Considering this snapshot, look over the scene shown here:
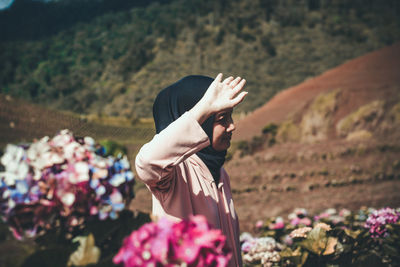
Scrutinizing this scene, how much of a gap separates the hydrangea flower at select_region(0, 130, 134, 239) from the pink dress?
0.55 feet

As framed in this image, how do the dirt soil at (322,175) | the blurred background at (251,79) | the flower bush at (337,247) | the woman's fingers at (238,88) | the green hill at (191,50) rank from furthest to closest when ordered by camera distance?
the green hill at (191,50)
the blurred background at (251,79)
the dirt soil at (322,175)
the flower bush at (337,247)
the woman's fingers at (238,88)

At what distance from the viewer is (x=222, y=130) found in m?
1.44

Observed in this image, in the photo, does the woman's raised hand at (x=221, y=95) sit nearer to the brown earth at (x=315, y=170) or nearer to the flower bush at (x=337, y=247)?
the flower bush at (x=337, y=247)

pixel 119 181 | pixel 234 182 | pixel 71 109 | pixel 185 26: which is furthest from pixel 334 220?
pixel 185 26

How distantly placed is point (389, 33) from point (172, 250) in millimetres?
42015

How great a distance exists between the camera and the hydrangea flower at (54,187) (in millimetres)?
913

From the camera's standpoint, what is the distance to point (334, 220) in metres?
3.77

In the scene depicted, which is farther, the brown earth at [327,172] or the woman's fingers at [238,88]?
the brown earth at [327,172]

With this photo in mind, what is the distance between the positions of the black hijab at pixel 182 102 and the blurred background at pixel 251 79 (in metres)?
0.50

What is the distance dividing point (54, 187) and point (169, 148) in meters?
0.35

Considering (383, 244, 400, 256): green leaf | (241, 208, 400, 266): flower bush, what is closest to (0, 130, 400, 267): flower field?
(241, 208, 400, 266): flower bush

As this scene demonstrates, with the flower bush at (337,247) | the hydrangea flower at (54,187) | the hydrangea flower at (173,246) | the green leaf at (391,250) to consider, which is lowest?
the green leaf at (391,250)

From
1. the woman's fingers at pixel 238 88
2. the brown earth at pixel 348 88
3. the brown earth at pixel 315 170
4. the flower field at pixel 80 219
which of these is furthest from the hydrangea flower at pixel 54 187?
the brown earth at pixel 348 88

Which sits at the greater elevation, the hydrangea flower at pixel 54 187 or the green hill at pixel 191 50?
the green hill at pixel 191 50
